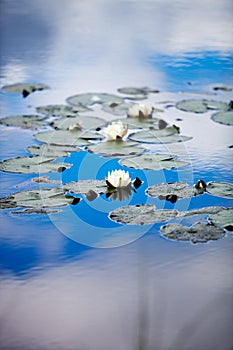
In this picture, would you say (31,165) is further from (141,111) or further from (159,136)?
(141,111)

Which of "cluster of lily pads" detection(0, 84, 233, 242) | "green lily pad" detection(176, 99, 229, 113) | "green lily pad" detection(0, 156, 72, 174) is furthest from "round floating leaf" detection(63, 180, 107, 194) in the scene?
"green lily pad" detection(176, 99, 229, 113)

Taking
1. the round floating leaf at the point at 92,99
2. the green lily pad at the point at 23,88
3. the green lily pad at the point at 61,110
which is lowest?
the green lily pad at the point at 61,110

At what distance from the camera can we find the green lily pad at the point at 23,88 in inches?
116

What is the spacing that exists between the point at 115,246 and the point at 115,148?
2.36 ft

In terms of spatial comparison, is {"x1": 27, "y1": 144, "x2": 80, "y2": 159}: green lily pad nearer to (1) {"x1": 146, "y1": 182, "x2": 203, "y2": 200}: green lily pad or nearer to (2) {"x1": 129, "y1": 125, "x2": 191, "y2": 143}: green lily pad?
(2) {"x1": 129, "y1": 125, "x2": 191, "y2": 143}: green lily pad

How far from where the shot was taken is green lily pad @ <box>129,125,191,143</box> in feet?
7.96

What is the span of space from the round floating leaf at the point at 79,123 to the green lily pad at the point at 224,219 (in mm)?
868

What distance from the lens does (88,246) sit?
1.67m

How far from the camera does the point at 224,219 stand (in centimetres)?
177

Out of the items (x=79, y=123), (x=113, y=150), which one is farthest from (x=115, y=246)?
(x=79, y=123)

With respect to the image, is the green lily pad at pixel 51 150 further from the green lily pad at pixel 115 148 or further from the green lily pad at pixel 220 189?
the green lily pad at pixel 220 189

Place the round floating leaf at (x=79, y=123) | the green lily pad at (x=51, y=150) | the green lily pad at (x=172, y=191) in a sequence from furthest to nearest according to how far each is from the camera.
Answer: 1. the round floating leaf at (x=79, y=123)
2. the green lily pad at (x=51, y=150)
3. the green lily pad at (x=172, y=191)

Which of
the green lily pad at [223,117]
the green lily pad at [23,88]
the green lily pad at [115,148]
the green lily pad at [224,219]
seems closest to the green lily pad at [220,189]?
the green lily pad at [224,219]

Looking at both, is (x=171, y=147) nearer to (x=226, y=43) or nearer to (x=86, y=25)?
(x=226, y=43)
